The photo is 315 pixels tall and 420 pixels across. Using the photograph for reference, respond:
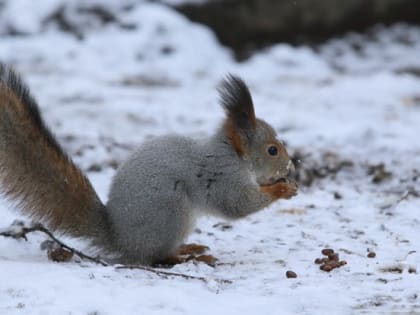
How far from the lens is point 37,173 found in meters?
2.87

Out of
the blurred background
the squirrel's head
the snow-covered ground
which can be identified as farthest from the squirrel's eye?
the blurred background

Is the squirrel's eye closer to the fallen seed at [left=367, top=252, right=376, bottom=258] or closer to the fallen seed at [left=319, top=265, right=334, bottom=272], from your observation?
the fallen seed at [left=367, top=252, right=376, bottom=258]

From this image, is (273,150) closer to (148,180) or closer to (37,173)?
(148,180)

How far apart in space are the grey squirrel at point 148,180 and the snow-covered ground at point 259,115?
0.16m

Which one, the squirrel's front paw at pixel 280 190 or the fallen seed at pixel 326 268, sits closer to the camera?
the fallen seed at pixel 326 268

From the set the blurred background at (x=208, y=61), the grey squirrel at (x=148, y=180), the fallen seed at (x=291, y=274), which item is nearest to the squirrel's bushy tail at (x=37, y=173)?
the grey squirrel at (x=148, y=180)

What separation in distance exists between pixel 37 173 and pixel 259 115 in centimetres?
296

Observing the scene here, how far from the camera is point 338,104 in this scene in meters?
6.02

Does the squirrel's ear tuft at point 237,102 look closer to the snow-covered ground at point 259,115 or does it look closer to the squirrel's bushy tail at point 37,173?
the snow-covered ground at point 259,115

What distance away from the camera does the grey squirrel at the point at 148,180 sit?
282 cm

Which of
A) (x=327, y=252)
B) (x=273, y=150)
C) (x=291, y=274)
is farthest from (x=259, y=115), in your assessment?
(x=291, y=274)

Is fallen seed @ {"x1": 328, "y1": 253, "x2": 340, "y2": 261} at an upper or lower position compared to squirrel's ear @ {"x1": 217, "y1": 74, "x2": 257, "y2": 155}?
lower

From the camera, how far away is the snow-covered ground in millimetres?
2459

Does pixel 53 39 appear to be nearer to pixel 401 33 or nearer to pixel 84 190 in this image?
pixel 401 33
